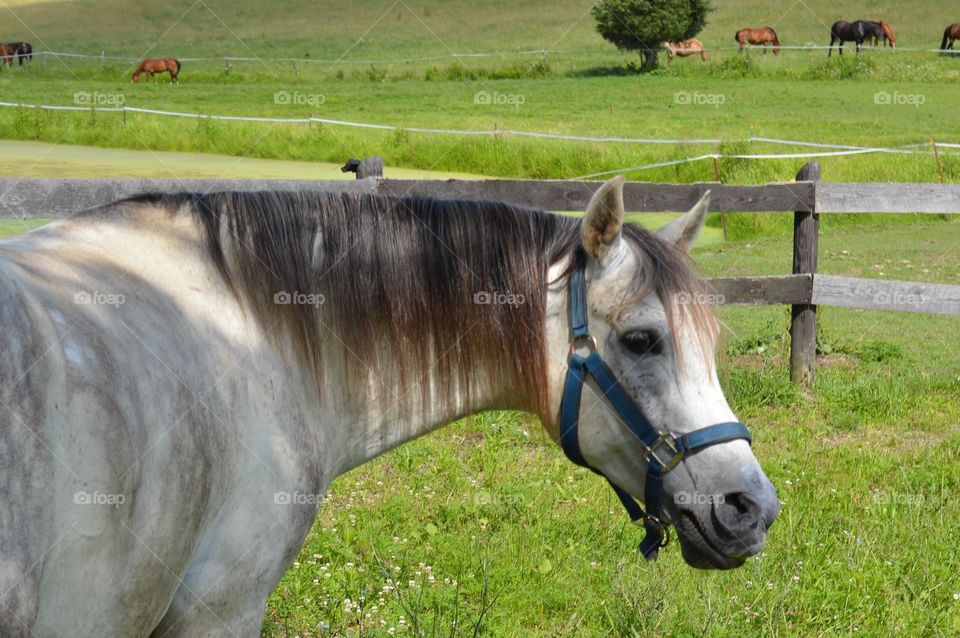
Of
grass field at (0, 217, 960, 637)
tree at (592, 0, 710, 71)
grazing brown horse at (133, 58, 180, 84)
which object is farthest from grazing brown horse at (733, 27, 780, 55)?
grass field at (0, 217, 960, 637)

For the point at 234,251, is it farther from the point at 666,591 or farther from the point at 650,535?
the point at 666,591

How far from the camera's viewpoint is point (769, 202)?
7453 mm

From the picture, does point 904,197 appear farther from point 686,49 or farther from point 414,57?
point 414,57

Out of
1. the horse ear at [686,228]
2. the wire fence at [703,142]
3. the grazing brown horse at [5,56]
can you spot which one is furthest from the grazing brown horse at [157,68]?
the horse ear at [686,228]

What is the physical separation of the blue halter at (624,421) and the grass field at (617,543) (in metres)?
0.29

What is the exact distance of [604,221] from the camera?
2453 mm

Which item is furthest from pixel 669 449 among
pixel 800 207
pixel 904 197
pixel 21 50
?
pixel 21 50

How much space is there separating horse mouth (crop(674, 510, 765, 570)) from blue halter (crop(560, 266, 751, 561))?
86mm

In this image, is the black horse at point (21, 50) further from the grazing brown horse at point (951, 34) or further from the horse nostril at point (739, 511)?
the horse nostril at point (739, 511)

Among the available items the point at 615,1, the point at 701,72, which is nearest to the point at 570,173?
the point at 701,72

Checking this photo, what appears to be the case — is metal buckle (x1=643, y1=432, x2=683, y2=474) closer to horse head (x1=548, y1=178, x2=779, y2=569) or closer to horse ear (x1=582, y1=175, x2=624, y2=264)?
horse head (x1=548, y1=178, x2=779, y2=569)

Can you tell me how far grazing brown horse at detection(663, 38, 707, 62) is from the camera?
45.4 m

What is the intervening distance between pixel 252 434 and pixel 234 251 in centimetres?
50

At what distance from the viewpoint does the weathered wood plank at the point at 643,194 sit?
22.8ft
